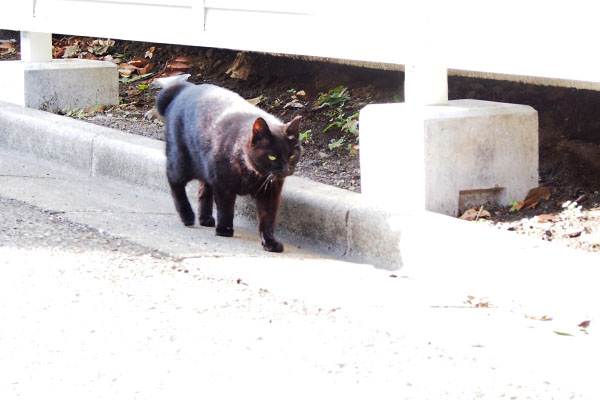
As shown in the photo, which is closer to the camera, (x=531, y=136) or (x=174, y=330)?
(x=174, y=330)

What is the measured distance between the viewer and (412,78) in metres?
5.95

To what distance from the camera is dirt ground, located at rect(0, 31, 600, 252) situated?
563 cm

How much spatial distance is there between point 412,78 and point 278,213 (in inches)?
46.3

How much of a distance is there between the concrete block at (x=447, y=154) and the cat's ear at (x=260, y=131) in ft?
2.33

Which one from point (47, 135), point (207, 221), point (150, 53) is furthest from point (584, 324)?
point (150, 53)

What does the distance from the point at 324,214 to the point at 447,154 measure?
798mm

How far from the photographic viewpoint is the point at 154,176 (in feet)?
22.9

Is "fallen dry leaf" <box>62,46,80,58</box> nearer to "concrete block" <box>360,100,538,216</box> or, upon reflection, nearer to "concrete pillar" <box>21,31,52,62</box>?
"concrete pillar" <box>21,31,52,62</box>

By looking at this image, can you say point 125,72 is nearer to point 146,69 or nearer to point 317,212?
point 146,69

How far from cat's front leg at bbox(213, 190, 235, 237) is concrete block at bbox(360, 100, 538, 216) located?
0.84 meters

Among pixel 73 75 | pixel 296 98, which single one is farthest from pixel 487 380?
pixel 73 75

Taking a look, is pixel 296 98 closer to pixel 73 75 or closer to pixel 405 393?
pixel 73 75

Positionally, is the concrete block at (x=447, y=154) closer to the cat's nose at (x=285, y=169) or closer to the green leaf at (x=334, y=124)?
the cat's nose at (x=285, y=169)

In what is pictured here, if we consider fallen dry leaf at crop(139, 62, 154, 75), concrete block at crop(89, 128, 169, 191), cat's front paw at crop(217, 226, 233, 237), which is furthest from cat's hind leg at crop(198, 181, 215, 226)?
fallen dry leaf at crop(139, 62, 154, 75)
